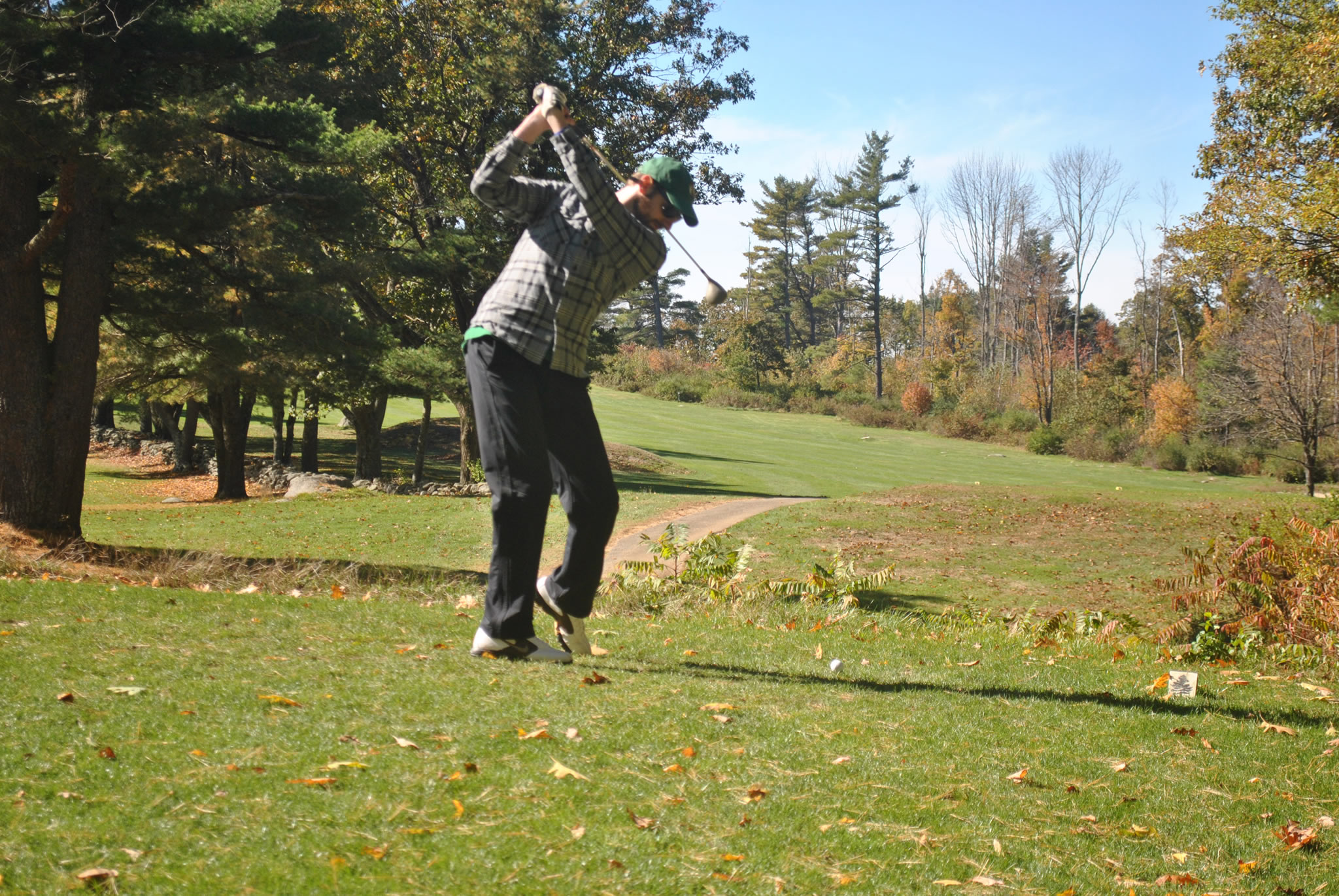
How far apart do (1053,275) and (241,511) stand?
60.7 m

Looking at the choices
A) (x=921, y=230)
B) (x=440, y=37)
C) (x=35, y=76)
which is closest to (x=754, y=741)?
(x=35, y=76)

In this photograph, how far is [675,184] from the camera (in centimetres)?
464

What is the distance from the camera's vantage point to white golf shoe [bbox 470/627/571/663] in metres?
4.68

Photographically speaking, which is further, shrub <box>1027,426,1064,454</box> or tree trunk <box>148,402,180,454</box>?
shrub <box>1027,426,1064,454</box>

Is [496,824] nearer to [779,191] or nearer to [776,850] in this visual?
[776,850]

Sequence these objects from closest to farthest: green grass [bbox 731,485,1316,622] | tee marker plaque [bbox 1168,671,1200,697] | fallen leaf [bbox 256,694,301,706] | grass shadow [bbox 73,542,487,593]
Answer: fallen leaf [bbox 256,694,301,706] < tee marker plaque [bbox 1168,671,1200,697] < grass shadow [bbox 73,542,487,593] < green grass [bbox 731,485,1316,622]

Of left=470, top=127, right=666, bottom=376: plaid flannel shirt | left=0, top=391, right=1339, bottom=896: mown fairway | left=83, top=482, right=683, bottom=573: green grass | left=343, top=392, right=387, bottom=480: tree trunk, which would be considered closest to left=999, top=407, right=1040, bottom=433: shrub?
left=83, top=482, right=683, bottom=573: green grass

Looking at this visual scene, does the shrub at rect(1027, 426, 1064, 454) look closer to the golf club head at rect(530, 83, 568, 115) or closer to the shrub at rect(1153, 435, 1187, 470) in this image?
the shrub at rect(1153, 435, 1187, 470)

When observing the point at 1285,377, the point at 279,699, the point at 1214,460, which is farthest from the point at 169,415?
the point at 1214,460

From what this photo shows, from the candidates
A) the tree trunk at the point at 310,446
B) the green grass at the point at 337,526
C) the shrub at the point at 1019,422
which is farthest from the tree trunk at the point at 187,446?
→ the shrub at the point at 1019,422

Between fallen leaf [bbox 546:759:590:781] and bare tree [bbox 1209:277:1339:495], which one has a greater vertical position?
bare tree [bbox 1209:277:1339:495]

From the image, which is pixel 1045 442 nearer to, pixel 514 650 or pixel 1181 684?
pixel 1181 684

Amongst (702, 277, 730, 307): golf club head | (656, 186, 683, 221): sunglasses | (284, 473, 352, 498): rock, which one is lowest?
(284, 473, 352, 498): rock

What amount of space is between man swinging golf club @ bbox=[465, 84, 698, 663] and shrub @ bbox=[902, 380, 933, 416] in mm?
50914
